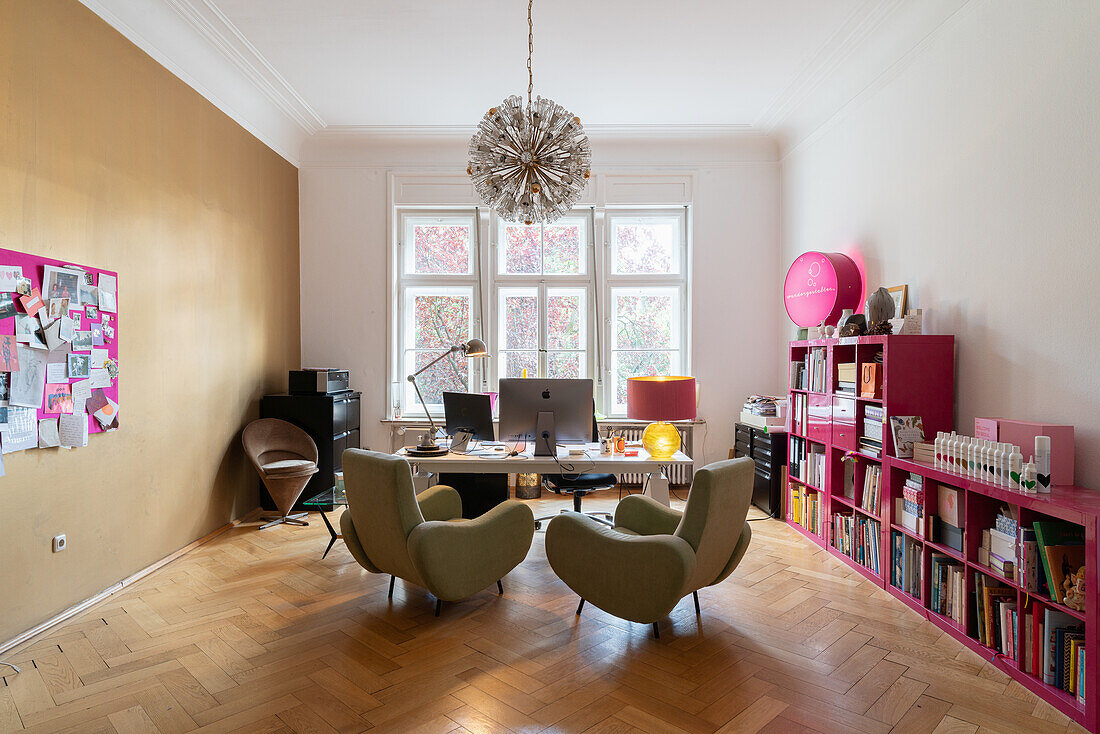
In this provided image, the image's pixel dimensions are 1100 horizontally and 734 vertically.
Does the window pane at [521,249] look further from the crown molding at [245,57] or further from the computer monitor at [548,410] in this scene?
Answer: the computer monitor at [548,410]

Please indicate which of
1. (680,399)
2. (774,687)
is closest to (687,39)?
(680,399)

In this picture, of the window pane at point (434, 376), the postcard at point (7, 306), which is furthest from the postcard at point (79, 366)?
the window pane at point (434, 376)

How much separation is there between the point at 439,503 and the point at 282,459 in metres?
2.33

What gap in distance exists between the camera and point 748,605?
3416 millimetres

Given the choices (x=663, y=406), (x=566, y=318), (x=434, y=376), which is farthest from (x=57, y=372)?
(x=566, y=318)

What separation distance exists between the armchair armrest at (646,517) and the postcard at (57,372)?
316cm

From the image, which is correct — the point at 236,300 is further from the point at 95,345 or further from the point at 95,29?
the point at 95,29

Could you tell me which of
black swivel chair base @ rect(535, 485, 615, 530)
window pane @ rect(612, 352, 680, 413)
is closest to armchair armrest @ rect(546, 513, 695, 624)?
black swivel chair base @ rect(535, 485, 615, 530)

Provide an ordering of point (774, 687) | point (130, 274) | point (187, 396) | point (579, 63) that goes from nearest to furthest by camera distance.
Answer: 1. point (774, 687)
2. point (130, 274)
3. point (187, 396)
4. point (579, 63)

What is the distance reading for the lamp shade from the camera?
380 cm

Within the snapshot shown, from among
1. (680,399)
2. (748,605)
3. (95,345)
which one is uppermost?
(95,345)

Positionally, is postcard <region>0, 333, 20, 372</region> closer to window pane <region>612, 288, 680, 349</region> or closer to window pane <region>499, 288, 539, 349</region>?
window pane <region>499, 288, 539, 349</region>

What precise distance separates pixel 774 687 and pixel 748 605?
2.92 ft

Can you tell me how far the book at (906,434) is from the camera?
3.55m
